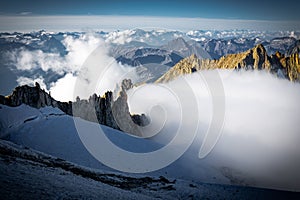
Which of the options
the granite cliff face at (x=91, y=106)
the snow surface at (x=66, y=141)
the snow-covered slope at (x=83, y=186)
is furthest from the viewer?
the granite cliff face at (x=91, y=106)

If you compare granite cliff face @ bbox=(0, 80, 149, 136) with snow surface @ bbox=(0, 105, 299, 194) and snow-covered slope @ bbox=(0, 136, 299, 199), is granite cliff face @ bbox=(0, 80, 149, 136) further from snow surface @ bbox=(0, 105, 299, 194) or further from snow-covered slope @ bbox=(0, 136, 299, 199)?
snow-covered slope @ bbox=(0, 136, 299, 199)

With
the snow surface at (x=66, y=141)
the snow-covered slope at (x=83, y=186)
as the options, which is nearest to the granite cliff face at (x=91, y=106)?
the snow surface at (x=66, y=141)

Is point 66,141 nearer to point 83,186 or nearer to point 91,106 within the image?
point 83,186

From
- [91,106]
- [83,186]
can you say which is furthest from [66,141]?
[91,106]

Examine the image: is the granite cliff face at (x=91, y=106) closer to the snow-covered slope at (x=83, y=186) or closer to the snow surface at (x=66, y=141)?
the snow surface at (x=66, y=141)

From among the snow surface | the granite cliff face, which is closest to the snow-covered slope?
the snow surface

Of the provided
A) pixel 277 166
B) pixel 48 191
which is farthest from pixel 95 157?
pixel 277 166

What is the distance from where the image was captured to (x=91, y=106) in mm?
96000

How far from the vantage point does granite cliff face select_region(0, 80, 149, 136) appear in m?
67.1

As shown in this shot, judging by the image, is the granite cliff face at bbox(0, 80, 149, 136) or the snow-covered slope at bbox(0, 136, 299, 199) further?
the granite cliff face at bbox(0, 80, 149, 136)

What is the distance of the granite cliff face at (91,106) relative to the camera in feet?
220

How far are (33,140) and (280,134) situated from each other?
637 ft

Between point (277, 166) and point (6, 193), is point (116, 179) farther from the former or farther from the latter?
point (277, 166)

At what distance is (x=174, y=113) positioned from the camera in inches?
7854
